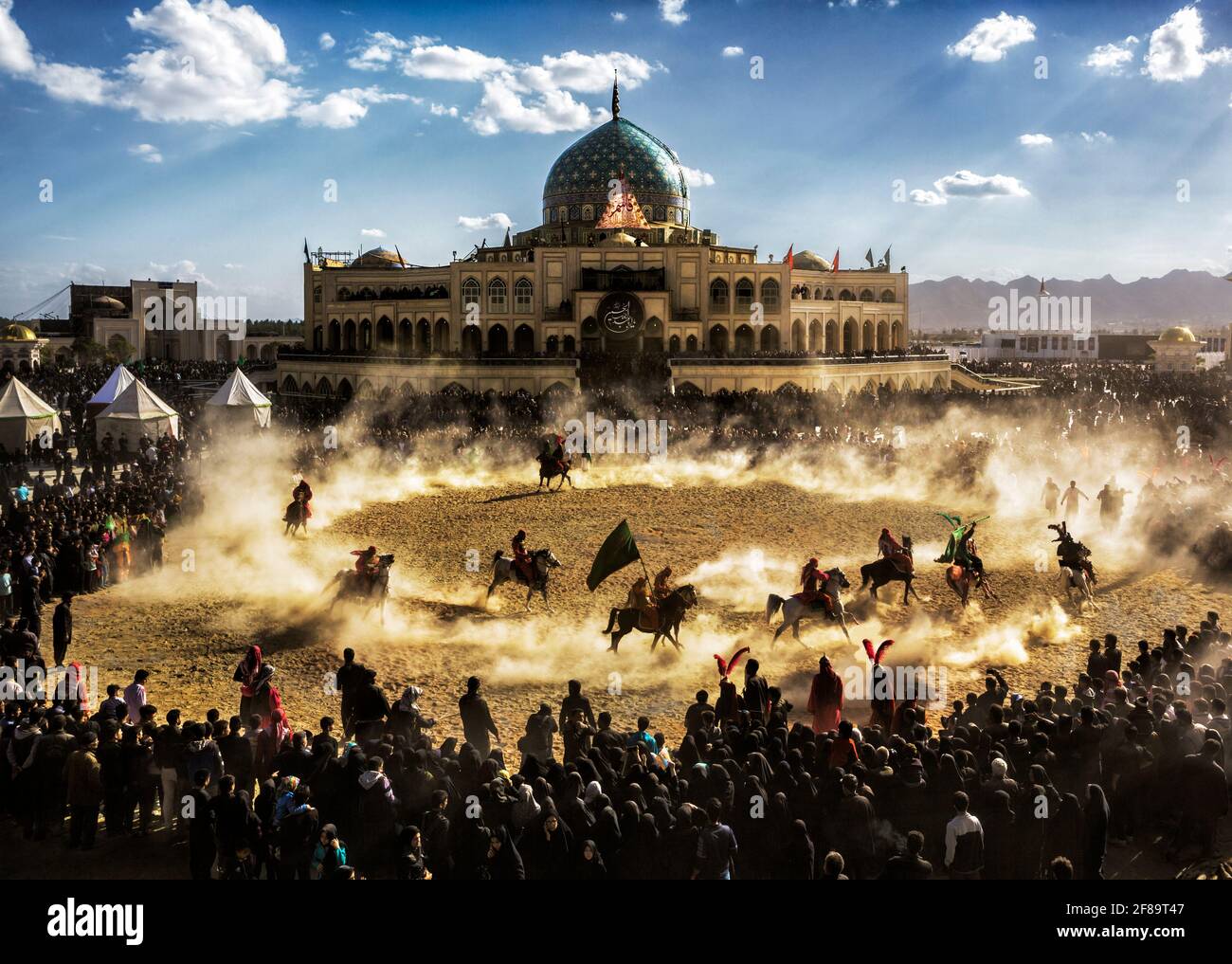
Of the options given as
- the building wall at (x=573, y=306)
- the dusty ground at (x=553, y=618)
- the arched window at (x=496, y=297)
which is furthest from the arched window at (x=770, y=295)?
the dusty ground at (x=553, y=618)

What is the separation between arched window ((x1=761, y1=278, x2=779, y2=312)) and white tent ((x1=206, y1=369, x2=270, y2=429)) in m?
32.9

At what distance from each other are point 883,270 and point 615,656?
197 feet

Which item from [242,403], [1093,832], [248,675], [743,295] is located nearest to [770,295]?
[743,295]

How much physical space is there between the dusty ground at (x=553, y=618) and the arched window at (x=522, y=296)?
32.7 meters

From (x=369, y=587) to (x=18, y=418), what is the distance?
68.3ft

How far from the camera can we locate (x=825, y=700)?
1138 centimetres

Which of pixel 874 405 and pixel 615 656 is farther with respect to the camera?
pixel 874 405

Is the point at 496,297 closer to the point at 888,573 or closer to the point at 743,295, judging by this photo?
the point at 743,295

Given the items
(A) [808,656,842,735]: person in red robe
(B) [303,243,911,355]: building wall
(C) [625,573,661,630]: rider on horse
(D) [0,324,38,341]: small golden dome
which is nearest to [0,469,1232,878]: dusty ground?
(C) [625,573,661,630]: rider on horse
